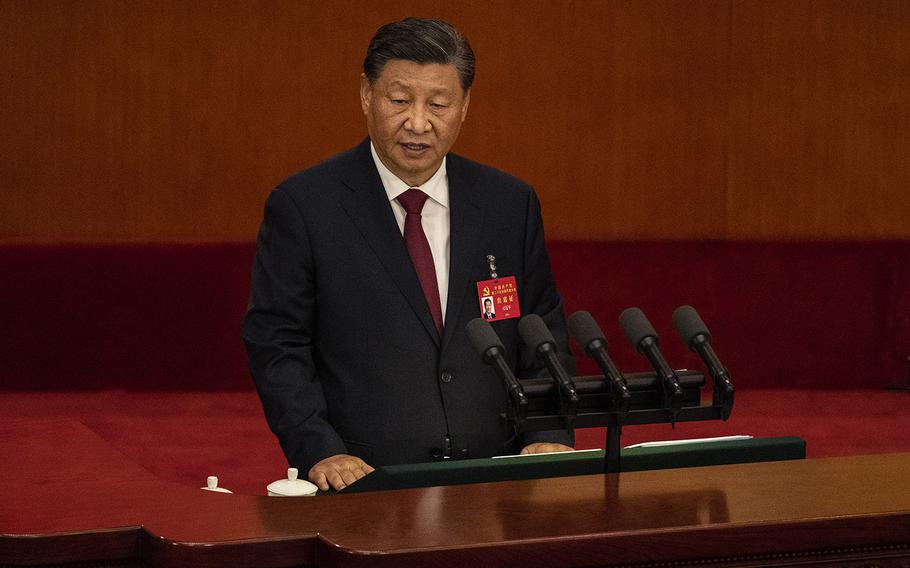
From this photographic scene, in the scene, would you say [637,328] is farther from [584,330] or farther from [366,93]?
[366,93]

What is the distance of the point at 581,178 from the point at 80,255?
170 cm

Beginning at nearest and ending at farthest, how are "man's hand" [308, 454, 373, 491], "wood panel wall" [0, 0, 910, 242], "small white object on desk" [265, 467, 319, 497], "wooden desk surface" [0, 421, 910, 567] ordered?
"wooden desk surface" [0, 421, 910, 567], "small white object on desk" [265, 467, 319, 497], "man's hand" [308, 454, 373, 491], "wood panel wall" [0, 0, 910, 242]

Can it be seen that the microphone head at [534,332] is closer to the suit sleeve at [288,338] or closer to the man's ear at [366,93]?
the suit sleeve at [288,338]

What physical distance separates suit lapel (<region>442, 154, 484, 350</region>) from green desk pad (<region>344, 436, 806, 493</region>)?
1.62 feet

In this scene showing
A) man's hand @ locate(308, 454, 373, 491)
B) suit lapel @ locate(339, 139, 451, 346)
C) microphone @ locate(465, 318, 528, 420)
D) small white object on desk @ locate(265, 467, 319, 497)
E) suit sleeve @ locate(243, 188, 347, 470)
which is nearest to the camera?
microphone @ locate(465, 318, 528, 420)

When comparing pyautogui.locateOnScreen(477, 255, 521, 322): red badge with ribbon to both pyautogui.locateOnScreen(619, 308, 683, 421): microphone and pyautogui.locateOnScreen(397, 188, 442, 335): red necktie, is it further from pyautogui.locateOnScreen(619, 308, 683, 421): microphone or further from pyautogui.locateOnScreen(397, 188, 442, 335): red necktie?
pyautogui.locateOnScreen(619, 308, 683, 421): microphone

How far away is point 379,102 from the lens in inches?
85.5

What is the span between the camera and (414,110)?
215cm

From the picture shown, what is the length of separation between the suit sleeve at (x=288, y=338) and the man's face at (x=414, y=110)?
20 cm

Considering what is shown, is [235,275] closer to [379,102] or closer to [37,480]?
[379,102]

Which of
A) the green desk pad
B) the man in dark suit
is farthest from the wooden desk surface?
the man in dark suit

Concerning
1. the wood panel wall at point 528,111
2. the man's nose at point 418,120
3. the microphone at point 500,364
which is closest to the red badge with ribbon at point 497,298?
the man's nose at point 418,120

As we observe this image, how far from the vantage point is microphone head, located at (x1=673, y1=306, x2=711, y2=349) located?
1686mm

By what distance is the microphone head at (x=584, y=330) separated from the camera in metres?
1.66
